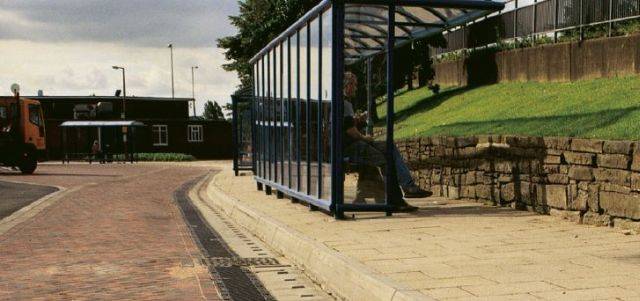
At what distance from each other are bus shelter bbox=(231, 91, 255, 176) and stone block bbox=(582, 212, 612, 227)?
13639 millimetres

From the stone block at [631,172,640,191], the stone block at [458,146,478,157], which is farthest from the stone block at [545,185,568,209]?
the stone block at [458,146,478,157]

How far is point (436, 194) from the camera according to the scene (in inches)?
461

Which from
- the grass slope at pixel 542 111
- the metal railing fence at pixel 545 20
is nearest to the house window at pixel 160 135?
the metal railing fence at pixel 545 20

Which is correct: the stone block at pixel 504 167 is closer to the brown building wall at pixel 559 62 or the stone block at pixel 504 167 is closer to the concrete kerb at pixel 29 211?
the brown building wall at pixel 559 62

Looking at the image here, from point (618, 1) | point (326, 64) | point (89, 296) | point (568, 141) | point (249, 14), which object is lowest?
point (89, 296)

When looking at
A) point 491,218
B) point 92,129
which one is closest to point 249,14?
point 92,129

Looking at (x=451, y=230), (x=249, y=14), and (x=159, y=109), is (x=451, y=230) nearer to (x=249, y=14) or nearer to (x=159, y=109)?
(x=249, y=14)

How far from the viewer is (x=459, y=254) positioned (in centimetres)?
599

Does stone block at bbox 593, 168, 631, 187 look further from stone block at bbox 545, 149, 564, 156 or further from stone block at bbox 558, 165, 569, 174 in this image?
stone block at bbox 545, 149, 564, 156

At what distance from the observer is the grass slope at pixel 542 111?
850 centimetres

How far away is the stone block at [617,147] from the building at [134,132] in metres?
47.2

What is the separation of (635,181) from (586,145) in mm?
872

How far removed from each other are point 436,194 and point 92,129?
46.1 metres

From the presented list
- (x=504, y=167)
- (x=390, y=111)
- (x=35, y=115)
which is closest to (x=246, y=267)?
(x=390, y=111)
